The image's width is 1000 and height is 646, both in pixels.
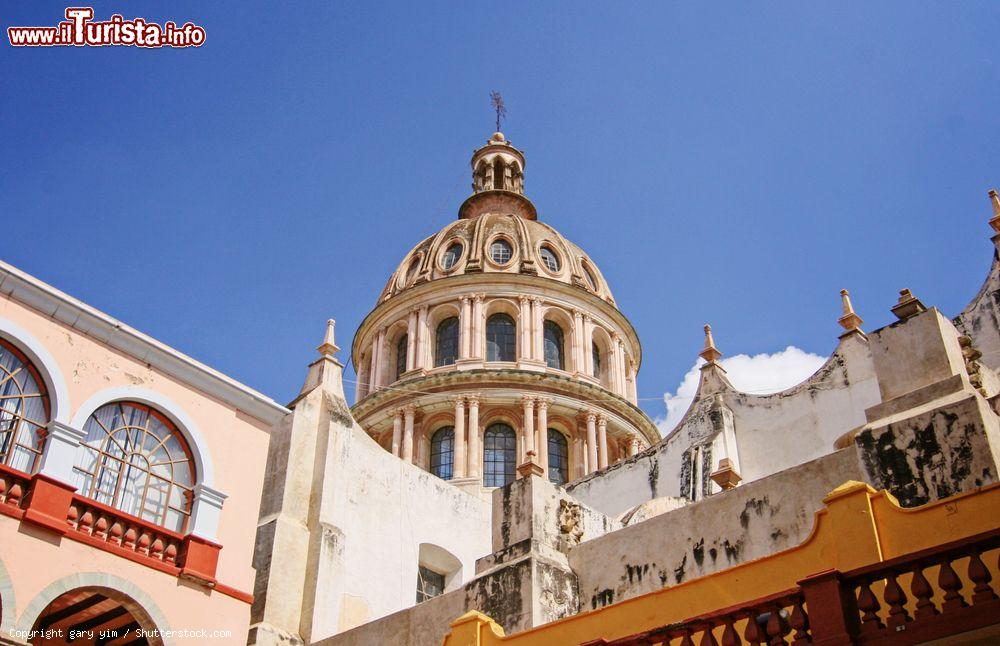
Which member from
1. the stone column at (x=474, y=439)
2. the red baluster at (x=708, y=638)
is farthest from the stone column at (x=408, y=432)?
the red baluster at (x=708, y=638)

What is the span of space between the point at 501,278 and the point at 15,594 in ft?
78.4

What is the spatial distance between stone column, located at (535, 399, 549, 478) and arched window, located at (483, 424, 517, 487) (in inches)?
38.7

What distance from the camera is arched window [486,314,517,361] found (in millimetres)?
34625

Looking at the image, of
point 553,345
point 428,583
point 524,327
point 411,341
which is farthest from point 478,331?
point 428,583

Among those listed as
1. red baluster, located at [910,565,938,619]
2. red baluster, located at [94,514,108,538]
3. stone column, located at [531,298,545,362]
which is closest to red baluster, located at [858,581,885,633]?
red baluster, located at [910,565,938,619]

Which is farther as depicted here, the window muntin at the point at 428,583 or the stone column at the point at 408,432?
the stone column at the point at 408,432

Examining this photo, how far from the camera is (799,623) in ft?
29.0

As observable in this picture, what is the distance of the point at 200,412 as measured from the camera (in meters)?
15.3

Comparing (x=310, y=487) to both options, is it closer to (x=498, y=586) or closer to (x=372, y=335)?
(x=498, y=586)

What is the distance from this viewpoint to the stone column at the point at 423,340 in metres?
34.2

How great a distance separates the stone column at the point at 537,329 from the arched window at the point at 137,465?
19.9 meters

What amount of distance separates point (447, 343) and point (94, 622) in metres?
21.8

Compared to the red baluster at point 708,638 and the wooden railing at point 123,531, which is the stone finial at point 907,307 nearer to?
the red baluster at point 708,638

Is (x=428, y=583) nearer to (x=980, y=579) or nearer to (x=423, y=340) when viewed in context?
(x=423, y=340)
